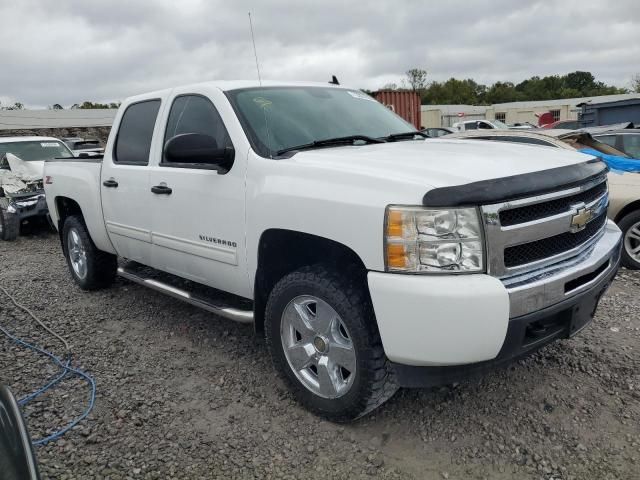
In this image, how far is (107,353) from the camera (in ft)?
13.1

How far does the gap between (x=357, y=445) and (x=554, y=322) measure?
1163mm

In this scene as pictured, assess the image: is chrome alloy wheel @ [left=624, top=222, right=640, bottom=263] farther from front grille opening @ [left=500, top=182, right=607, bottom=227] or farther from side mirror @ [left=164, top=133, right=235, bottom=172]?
side mirror @ [left=164, top=133, right=235, bottom=172]

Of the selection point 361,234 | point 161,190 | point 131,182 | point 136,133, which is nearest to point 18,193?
point 136,133

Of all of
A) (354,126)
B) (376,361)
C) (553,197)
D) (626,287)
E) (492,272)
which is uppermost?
(354,126)

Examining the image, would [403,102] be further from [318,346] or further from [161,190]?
[318,346]

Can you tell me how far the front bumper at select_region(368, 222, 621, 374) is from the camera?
2.26m

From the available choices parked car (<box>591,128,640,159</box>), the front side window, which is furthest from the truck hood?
parked car (<box>591,128,640,159</box>)

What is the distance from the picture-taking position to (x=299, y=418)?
3.02m

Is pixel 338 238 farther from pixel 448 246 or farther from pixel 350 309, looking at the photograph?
pixel 448 246

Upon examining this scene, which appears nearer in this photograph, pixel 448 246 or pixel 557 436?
pixel 448 246

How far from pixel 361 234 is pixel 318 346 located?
0.76 meters

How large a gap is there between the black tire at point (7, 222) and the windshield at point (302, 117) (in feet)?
22.2

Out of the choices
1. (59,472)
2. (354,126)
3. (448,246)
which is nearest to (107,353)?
(59,472)

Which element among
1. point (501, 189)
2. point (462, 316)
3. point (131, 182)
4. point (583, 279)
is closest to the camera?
point (462, 316)
